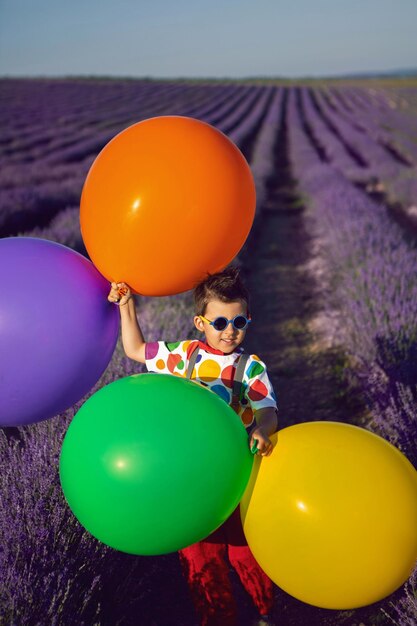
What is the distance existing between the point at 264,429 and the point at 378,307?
2343mm

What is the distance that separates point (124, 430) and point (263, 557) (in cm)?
56

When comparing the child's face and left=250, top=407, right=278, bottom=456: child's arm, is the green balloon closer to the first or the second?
left=250, top=407, right=278, bottom=456: child's arm

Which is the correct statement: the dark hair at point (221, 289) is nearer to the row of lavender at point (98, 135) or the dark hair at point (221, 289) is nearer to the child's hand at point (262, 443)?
the child's hand at point (262, 443)

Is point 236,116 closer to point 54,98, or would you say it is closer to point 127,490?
point 54,98

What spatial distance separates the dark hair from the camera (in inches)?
68.4

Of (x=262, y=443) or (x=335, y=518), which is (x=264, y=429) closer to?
(x=262, y=443)

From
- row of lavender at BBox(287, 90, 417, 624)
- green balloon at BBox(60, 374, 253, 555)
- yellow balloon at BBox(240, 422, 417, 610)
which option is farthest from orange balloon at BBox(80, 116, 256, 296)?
row of lavender at BBox(287, 90, 417, 624)

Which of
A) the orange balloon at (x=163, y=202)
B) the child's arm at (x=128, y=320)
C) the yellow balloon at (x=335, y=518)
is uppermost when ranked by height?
the orange balloon at (x=163, y=202)

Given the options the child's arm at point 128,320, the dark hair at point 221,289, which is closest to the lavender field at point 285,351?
the child's arm at point 128,320

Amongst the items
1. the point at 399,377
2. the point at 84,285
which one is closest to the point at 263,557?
the point at 84,285

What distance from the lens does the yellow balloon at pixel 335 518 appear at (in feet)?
4.53

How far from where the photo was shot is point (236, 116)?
24406mm

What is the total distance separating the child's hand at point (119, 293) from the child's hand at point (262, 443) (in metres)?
0.62

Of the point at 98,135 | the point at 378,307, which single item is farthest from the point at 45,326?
the point at 98,135
